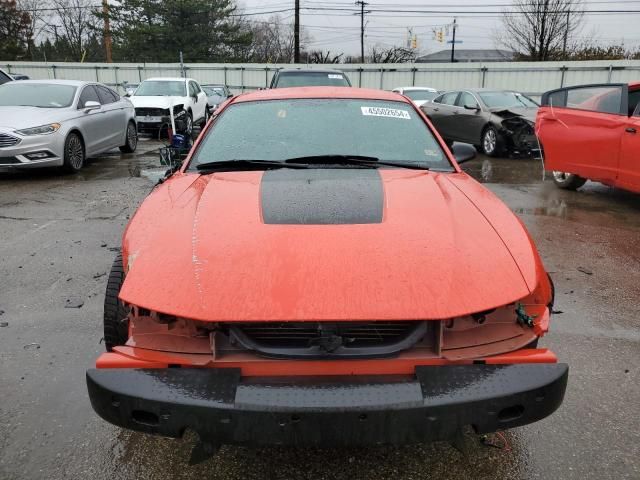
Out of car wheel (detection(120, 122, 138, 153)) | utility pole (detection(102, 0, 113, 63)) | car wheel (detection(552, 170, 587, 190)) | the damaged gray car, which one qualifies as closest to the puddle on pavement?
the damaged gray car

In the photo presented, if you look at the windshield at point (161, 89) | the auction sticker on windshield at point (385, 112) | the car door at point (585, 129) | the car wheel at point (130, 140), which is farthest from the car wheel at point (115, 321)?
the windshield at point (161, 89)

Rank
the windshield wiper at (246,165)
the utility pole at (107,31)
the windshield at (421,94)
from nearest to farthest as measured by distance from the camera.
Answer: the windshield wiper at (246,165)
the windshield at (421,94)
the utility pole at (107,31)

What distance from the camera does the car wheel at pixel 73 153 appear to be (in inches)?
334

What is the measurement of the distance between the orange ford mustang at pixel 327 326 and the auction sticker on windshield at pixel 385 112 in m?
1.19

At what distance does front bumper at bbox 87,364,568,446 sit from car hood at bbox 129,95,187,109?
532 inches

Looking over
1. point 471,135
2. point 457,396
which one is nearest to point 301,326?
point 457,396

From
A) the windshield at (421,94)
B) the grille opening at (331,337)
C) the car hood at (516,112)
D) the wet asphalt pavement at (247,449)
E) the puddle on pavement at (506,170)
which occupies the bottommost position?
the wet asphalt pavement at (247,449)

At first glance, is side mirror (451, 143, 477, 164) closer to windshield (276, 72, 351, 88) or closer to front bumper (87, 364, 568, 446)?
front bumper (87, 364, 568, 446)

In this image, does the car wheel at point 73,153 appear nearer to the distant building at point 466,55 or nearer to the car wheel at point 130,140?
the car wheel at point 130,140

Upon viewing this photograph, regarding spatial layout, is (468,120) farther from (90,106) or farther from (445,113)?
(90,106)

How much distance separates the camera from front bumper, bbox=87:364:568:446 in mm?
1665

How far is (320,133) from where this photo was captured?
3189 mm

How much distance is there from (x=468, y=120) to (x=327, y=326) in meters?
11.2

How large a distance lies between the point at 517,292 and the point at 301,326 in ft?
2.58
